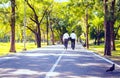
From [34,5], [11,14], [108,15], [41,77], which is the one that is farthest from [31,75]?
[34,5]

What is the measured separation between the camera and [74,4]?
45031mm

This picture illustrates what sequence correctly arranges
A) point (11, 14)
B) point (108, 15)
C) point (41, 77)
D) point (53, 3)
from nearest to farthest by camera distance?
point (41, 77), point (108, 15), point (11, 14), point (53, 3)

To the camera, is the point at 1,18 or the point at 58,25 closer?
the point at 1,18

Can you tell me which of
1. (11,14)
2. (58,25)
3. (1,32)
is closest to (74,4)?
(11,14)

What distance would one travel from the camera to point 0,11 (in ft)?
148

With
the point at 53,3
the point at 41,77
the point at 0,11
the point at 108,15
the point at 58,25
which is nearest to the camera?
the point at 41,77

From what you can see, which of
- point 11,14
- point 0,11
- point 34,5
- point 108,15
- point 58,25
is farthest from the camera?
point 58,25

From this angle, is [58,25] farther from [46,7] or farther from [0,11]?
[0,11]

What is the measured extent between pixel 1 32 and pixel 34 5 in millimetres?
15908

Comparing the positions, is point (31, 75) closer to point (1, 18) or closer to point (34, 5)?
point (1, 18)

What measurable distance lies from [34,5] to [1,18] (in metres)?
22.7

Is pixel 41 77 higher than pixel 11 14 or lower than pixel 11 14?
lower

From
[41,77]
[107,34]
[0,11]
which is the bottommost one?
[41,77]

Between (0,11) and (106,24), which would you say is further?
(0,11)
